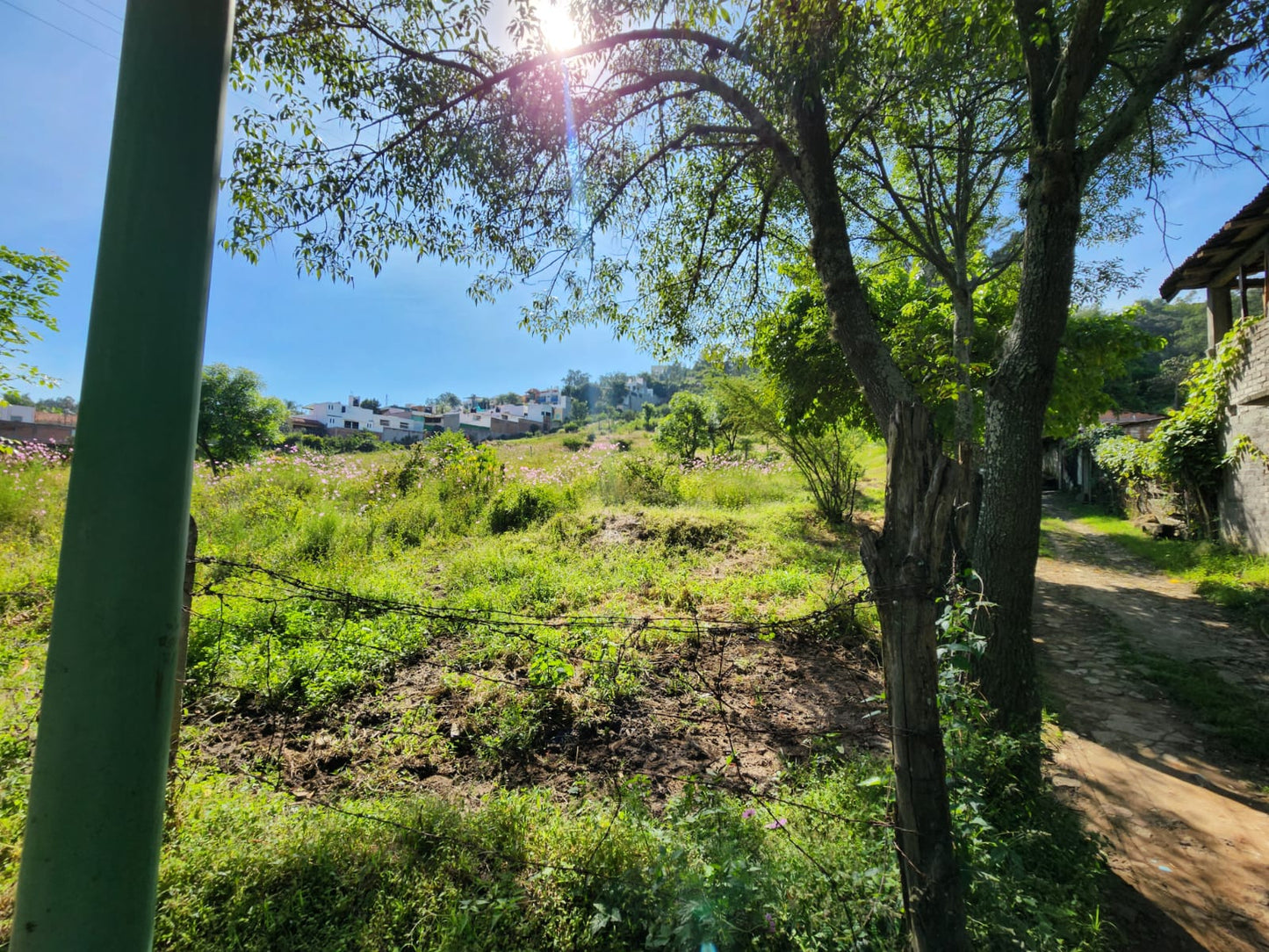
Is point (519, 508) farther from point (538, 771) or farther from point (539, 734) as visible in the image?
point (538, 771)

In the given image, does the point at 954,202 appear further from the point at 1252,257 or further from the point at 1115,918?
the point at 1115,918

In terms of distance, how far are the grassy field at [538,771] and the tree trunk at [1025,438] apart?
19.5 inches

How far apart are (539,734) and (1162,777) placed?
13.2ft

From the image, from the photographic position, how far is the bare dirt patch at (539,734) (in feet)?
9.50

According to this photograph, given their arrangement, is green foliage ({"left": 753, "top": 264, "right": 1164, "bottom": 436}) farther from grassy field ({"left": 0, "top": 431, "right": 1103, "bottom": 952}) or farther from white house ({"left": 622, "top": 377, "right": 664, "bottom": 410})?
white house ({"left": 622, "top": 377, "right": 664, "bottom": 410})

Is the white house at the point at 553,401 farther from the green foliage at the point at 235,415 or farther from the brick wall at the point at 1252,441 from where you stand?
the brick wall at the point at 1252,441

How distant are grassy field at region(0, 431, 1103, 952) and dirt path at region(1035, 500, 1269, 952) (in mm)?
389

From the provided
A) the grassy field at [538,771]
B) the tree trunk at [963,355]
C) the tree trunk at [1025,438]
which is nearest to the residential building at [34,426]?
the grassy field at [538,771]

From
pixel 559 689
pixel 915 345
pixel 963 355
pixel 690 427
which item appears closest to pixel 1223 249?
pixel 963 355

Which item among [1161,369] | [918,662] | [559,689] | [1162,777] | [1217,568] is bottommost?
[1162,777]

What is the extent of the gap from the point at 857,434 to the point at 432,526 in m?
10.7

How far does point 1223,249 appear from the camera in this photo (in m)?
8.61

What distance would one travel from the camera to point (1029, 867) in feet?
7.73

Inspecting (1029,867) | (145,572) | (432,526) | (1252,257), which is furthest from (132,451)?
(1252,257)
